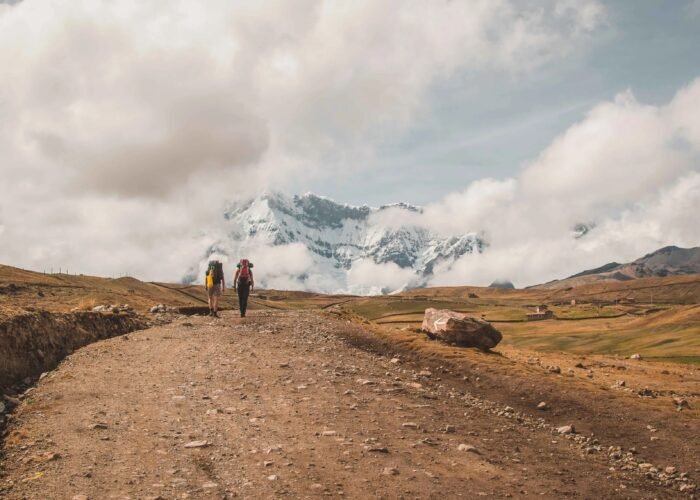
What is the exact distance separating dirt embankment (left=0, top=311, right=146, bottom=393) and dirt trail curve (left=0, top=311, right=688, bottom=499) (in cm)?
97

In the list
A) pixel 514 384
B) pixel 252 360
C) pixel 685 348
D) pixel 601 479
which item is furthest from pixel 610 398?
pixel 685 348

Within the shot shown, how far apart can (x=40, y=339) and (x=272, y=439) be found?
39.3ft

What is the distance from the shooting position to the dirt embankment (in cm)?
1720

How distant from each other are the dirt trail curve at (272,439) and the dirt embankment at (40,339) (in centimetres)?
97

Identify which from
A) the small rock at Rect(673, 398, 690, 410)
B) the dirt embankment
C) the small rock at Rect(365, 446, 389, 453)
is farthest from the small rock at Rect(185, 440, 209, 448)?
the small rock at Rect(673, 398, 690, 410)

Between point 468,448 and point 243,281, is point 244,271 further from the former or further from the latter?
point 468,448

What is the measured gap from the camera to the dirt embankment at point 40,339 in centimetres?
1720

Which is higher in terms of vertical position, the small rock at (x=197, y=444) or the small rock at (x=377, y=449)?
the small rock at (x=197, y=444)

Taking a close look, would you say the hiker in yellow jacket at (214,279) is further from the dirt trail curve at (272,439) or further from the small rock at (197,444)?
the small rock at (197,444)

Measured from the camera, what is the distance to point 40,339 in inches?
786

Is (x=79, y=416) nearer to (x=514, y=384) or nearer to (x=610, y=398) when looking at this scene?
(x=514, y=384)

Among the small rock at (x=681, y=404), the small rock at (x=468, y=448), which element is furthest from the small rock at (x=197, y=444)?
the small rock at (x=681, y=404)

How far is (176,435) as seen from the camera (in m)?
12.6

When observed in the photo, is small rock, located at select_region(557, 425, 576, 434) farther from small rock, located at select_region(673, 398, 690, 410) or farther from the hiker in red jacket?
the hiker in red jacket
